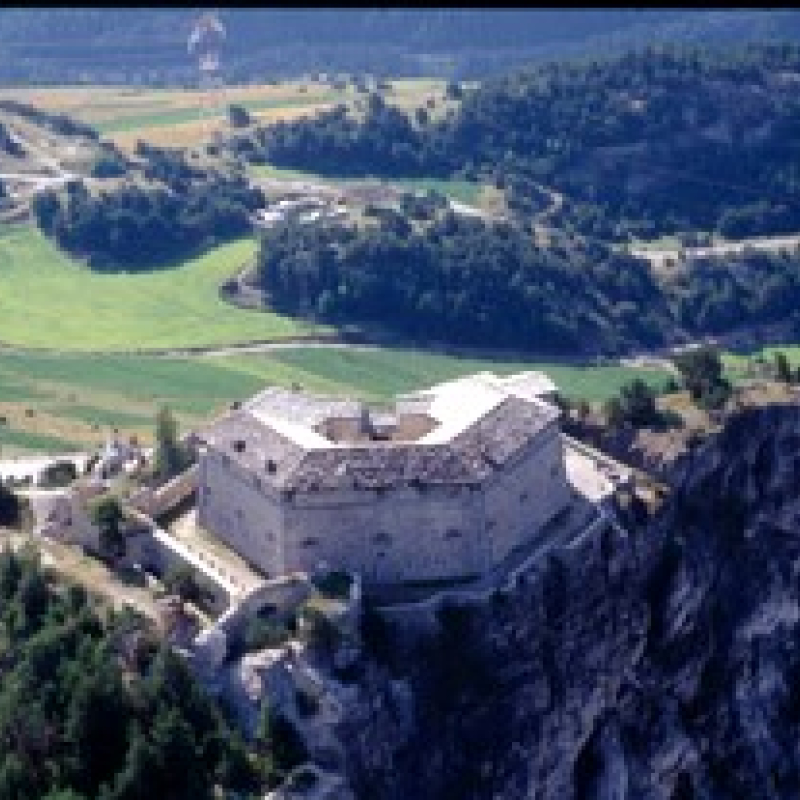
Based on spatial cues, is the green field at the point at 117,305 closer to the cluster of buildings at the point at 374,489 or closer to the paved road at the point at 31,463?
the paved road at the point at 31,463

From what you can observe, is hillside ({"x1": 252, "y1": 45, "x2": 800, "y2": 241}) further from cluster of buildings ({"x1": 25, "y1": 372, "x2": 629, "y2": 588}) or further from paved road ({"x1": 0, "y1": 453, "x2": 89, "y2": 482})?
cluster of buildings ({"x1": 25, "y1": 372, "x2": 629, "y2": 588})

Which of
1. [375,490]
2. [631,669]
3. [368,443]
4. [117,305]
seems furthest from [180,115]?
[375,490]

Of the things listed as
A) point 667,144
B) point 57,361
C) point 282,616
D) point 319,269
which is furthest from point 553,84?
point 282,616

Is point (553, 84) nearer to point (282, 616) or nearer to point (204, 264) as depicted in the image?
point (204, 264)

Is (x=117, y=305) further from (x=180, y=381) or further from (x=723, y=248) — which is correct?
(x=723, y=248)

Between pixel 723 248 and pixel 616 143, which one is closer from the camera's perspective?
pixel 723 248

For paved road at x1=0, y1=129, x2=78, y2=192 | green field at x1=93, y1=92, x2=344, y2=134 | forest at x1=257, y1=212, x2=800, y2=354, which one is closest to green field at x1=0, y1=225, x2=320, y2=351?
forest at x1=257, y1=212, x2=800, y2=354
